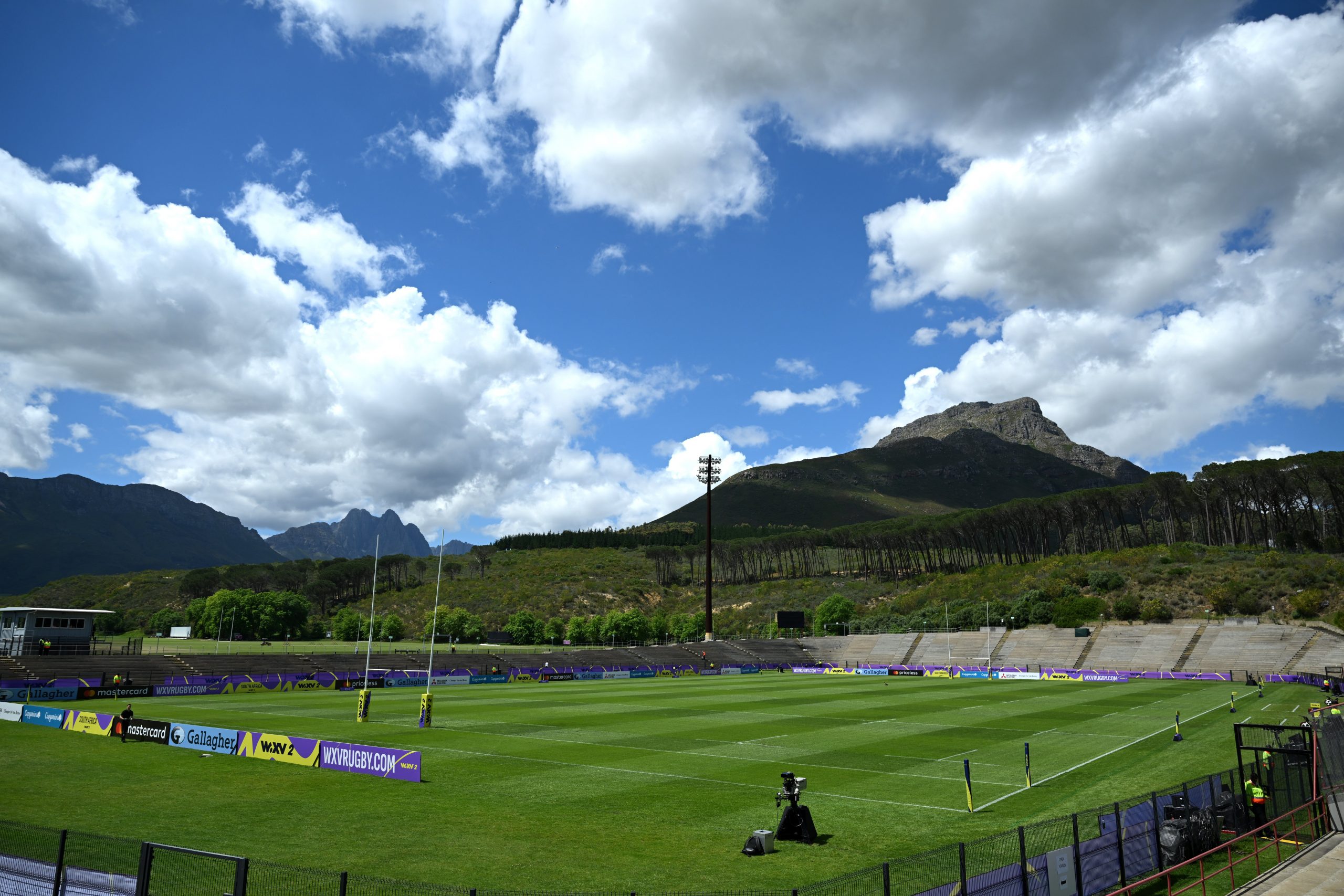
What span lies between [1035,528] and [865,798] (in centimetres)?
17056

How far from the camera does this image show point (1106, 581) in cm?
12156

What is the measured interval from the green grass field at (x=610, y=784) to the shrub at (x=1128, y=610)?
64086 mm

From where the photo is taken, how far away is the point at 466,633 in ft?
512

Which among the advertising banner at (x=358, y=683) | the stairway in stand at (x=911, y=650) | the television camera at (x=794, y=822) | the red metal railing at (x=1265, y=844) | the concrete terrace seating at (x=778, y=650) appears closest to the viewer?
the red metal railing at (x=1265, y=844)

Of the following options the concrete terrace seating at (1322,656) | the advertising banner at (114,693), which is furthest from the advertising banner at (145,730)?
the concrete terrace seating at (1322,656)

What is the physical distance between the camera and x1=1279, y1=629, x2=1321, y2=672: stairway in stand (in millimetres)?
83875

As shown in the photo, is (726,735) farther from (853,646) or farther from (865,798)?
(853,646)

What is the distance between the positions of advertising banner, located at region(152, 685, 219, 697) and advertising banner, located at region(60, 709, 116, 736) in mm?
27236

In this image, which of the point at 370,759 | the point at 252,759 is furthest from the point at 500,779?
the point at 252,759

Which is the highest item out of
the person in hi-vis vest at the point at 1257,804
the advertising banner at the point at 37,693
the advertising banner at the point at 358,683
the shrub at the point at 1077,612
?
the shrub at the point at 1077,612

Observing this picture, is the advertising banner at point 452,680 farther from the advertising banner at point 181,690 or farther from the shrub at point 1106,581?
the shrub at point 1106,581

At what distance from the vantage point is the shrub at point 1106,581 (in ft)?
398

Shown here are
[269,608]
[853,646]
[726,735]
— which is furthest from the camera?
[269,608]

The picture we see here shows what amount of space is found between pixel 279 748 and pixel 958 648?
348 ft
